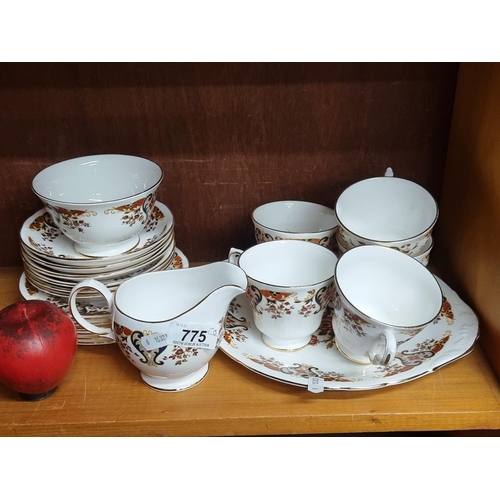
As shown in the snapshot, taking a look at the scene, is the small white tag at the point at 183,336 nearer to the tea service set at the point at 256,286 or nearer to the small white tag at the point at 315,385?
the tea service set at the point at 256,286

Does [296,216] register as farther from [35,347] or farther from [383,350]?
[35,347]

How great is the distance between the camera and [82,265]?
2.12ft

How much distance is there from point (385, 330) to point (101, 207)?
0.31 meters

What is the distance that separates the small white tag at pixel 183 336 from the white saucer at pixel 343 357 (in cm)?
7

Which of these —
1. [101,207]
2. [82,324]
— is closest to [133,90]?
[101,207]

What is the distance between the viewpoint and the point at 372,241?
0.66 m

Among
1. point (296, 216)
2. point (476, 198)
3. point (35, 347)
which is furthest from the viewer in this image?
point (296, 216)

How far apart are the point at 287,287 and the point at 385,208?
210 mm

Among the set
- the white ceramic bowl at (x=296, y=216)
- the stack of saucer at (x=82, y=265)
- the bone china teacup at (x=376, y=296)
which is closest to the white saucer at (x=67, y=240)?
the stack of saucer at (x=82, y=265)

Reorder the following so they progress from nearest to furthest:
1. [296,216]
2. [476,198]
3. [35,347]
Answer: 1. [35,347]
2. [476,198]
3. [296,216]

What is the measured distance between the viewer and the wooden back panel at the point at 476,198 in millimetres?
611

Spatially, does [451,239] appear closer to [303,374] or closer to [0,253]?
[303,374]

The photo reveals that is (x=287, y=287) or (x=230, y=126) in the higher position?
(x=230, y=126)

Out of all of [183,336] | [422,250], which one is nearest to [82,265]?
[183,336]
